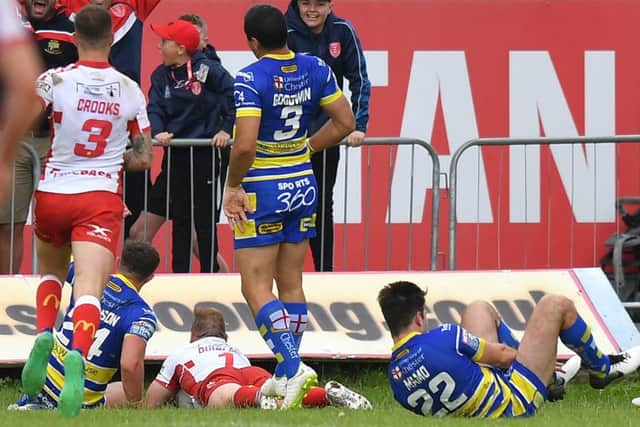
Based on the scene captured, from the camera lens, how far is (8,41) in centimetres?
439

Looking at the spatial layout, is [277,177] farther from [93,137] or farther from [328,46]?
[328,46]

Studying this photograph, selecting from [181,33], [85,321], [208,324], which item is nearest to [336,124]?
[208,324]

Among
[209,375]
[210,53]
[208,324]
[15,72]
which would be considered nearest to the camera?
[15,72]

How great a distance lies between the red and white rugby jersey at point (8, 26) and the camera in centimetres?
440

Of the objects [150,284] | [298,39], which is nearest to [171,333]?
[150,284]

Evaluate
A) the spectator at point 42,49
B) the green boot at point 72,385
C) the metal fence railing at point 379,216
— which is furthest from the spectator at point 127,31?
the green boot at point 72,385

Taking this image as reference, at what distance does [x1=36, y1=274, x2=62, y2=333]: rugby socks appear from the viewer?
8641 mm

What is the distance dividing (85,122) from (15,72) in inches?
165

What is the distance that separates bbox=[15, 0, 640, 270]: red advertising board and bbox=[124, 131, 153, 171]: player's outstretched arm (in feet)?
15.7

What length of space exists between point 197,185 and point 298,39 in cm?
140

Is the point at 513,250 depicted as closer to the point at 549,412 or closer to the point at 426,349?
the point at 549,412

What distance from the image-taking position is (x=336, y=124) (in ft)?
30.4

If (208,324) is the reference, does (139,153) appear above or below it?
above

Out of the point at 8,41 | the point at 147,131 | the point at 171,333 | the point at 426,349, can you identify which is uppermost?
the point at 8,41
